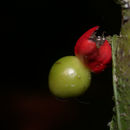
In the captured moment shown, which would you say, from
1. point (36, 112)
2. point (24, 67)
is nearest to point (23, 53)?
point (24, 67)

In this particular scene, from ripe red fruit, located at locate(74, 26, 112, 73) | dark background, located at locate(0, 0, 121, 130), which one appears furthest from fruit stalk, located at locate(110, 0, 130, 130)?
dark background, located at locate(0, 0, 121, 130)

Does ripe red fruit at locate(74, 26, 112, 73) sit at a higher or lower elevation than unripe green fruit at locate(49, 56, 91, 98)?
higher

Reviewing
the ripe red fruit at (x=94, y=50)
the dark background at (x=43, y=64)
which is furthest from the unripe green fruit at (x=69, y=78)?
the dark background at (x=43, y=64)

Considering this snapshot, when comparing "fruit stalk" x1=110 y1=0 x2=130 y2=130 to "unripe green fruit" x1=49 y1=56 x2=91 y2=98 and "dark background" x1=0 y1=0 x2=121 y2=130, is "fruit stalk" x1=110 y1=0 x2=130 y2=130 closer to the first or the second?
"unripe green fruit" x1=49 y1=56 x2=91 y2=98

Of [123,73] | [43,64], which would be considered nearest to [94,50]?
[123,73]

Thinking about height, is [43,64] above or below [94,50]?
below

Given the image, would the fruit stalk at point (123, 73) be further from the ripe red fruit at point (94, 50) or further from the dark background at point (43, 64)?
the dark background at point (43, 64)

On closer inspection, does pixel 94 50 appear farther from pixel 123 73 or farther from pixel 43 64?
pixel 43 64

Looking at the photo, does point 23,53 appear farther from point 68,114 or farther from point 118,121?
point 118,121
